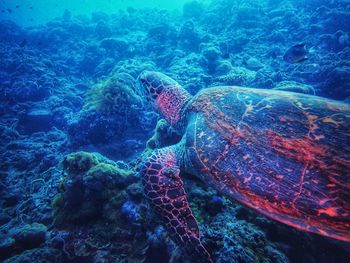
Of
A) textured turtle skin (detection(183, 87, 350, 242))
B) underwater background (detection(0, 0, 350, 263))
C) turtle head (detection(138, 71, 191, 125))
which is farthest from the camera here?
turtle head (detection(138, 71, 191, 125))

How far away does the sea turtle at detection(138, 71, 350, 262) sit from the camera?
215cm

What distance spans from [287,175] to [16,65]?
16.2 metres

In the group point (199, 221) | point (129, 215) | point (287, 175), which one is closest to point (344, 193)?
point (287, 175)

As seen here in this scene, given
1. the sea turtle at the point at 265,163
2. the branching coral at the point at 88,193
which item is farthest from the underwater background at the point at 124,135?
the sea turtle at the point at 265,163

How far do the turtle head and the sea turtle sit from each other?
Answer: 41.7 inches

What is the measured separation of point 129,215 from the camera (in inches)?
117

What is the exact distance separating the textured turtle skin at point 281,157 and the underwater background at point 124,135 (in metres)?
0.42

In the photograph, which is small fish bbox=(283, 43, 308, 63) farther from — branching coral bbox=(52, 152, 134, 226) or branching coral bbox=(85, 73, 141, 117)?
branching coral bbox=(52, 152, 134, 226)

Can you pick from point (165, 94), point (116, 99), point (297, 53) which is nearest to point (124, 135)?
point (116, 99)

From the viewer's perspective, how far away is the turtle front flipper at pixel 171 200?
8.17 feet

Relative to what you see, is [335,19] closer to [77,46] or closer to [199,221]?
[199,221]

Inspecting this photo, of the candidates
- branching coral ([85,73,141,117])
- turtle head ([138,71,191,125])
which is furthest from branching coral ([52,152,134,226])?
branching coral ([85,73,141,117])

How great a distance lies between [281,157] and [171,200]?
1527 millimetres

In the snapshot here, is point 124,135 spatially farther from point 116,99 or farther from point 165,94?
point 165,94
